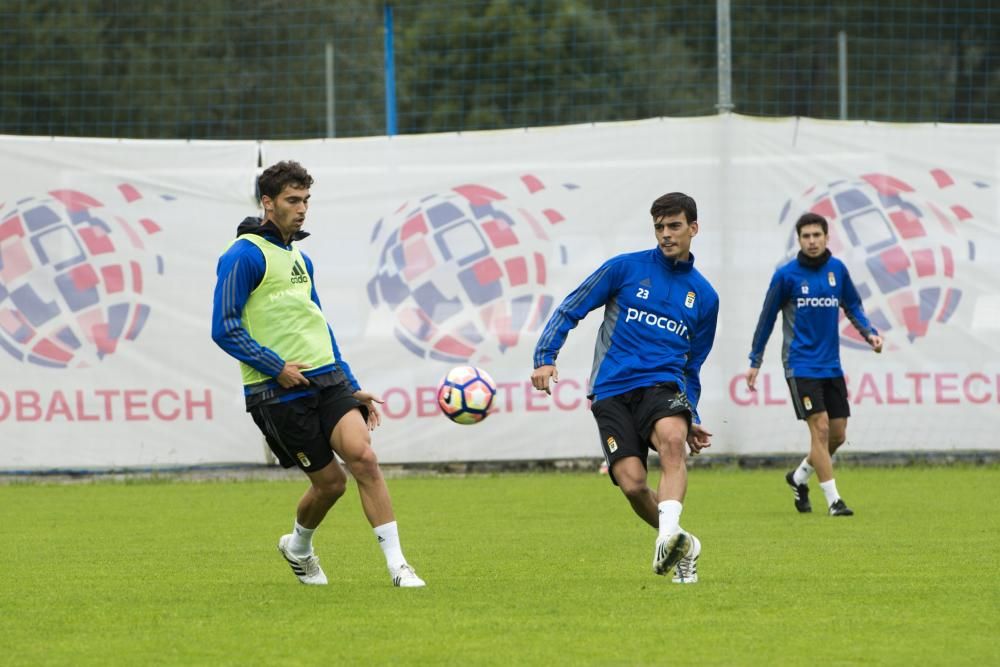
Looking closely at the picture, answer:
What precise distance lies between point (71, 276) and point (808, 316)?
24.1ft

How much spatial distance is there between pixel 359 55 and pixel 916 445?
38.4ft

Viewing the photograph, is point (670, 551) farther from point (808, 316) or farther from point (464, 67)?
point (464, 67)

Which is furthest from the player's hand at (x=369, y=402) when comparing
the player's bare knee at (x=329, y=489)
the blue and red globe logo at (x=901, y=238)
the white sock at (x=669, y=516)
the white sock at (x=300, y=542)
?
the blue and red globe logo at (x=901, y=238)

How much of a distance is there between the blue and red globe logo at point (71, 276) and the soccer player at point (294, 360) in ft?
26.8

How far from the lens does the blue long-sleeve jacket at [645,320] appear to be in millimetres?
8109

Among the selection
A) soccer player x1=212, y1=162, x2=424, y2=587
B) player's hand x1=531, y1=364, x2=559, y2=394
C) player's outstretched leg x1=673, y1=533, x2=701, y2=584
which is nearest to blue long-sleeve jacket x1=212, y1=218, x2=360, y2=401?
soccer player x1=212, y1=162, x2=424, y2=587

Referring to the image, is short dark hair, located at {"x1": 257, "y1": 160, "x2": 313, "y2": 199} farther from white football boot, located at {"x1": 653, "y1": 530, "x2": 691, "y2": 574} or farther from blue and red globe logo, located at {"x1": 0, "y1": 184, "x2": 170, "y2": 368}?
blue and red globe logo, located at {"x1": 0, "y1": 184, "x2": 170, "y2": 368}

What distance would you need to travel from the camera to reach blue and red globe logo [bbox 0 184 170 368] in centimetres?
1568

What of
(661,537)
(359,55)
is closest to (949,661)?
(661,537)

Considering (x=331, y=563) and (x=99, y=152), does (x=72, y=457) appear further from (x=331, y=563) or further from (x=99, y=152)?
(x=331, y=563)

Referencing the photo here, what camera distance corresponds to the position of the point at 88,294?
15.8 metres

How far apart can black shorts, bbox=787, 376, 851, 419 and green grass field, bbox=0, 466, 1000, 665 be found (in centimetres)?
78

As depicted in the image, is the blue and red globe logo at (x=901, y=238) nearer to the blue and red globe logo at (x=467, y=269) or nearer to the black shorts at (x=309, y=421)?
the blue and red globe logo at (x=467, y=269)

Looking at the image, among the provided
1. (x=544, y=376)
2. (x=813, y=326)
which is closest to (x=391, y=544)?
(x=544, y=376)
